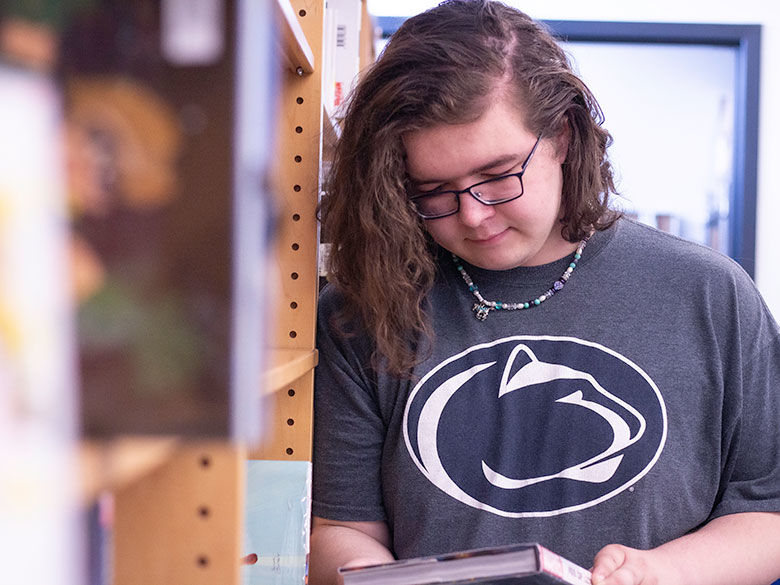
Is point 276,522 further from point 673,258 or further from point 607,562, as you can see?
point 673,258

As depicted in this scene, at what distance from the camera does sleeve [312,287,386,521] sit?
1.07m

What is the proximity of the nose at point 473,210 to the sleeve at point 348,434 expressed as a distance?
243mm

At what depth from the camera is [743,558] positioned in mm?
958

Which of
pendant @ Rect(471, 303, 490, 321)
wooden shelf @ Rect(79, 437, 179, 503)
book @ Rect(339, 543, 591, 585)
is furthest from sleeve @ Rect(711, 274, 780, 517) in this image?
wooden shelf @ Rect(79, 437, 179, 503)

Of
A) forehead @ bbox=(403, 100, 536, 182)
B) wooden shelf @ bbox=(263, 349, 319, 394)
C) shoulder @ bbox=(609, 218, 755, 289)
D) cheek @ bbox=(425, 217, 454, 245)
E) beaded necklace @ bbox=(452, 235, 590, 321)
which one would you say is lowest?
wooden shelf @ bbox=(263, 349, 319, 394)

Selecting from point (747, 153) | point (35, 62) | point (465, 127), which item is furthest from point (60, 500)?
point (747, 153)

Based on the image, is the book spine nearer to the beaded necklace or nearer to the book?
the book

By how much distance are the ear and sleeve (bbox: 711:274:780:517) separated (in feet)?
0.99

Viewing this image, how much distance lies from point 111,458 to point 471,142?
679mm

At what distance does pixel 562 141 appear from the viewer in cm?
102

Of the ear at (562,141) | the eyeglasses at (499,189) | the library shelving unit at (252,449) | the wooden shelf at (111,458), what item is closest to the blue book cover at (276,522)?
the library shelving unit at (252,449)

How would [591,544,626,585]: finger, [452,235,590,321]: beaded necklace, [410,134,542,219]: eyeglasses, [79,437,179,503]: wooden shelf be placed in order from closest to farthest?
[79,437,179,503]: wooden shelf < [591,544,626,585]: finger < [410,134,542,219]: eyeglasses < [452,235,590,321]: beaded necklace

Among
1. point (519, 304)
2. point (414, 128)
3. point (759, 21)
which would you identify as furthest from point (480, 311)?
point (759, 21)

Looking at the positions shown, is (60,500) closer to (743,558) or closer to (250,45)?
(250,45)
